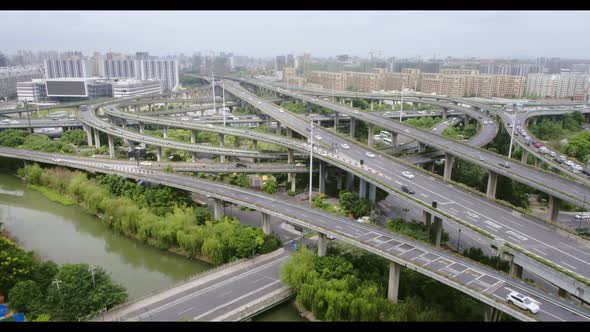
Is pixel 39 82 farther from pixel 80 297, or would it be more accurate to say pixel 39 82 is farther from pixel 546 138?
pixel 546 138

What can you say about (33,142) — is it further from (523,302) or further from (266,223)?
(523,302)

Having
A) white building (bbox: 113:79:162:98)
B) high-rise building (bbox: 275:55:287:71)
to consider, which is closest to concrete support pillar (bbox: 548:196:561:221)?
white building (bbox: 113:79:162:98)

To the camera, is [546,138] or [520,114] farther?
Result: [520,114]

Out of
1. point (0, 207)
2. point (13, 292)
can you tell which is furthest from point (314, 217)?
point (0, 207)

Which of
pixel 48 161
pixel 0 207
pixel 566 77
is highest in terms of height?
pixel 566 77

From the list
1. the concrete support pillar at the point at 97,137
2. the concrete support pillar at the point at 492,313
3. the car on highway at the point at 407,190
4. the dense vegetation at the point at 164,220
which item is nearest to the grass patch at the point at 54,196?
the dense vegetation at the point at 164,220

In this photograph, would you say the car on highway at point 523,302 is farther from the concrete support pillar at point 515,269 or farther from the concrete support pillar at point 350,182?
the concrete support pillar at point 350,182

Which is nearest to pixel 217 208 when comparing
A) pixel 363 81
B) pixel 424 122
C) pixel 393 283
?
pixel 393 283

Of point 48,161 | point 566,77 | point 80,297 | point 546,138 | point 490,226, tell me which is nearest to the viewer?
point 80,297
